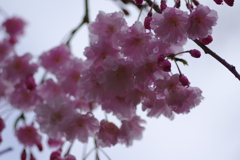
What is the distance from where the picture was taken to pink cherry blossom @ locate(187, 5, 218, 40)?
132 cm

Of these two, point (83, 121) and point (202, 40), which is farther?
point (83, 121)

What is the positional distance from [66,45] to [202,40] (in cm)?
157

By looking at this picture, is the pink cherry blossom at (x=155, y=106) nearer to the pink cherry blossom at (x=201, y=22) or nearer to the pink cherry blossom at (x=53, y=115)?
the pink cherry blossom at (x=201, y=22)

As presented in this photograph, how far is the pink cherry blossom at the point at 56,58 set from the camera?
2609mm

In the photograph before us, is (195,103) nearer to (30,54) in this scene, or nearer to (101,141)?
(101,141)

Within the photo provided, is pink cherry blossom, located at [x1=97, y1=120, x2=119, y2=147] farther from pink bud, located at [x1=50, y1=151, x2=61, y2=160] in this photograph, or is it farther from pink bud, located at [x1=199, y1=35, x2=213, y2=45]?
pink bud, located at [x1=199, y1=35, x2=213, y2=45]

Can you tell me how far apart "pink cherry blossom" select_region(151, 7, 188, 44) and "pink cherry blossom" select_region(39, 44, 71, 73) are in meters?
1.41

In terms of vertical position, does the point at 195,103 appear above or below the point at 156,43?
below

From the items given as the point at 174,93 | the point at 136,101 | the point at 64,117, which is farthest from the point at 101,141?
the point at 174,93

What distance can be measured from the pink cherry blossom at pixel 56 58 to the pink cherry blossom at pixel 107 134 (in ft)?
3.36

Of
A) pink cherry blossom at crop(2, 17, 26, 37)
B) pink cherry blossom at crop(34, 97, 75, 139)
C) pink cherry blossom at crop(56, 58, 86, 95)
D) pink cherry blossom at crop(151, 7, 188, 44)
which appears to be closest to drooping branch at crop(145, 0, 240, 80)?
pink cherry blossom at crop(151, 7, 188, 44)

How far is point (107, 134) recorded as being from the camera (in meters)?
1.82

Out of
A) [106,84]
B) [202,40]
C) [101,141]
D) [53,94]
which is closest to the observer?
[202,40]

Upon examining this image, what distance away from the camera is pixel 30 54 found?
8.82 feet
